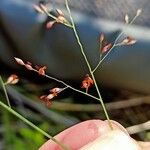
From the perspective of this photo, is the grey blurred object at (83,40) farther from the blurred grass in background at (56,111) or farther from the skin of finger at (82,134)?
the skin of finger at (82,134)

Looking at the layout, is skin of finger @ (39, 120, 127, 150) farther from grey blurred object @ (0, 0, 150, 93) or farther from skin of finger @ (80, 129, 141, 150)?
grey blurred object @ (0, 0, 150, 93)

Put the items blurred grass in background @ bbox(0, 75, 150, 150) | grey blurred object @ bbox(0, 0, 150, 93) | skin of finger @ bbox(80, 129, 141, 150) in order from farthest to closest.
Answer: blurred grass in background @ bbox(0, 75, 150, 150), grey blurred object @ bbox(0, 0, 150, 93), skin of finger @ bbox(80, 129, 141, 150)

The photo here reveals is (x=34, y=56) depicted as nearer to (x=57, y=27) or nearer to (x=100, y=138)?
(x=57, y=27)

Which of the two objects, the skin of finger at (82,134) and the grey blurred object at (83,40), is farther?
the grey blurred object at (83,40)

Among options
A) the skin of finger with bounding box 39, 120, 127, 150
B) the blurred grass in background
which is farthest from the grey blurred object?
the skin of finger with bounding box 39, 120, 127, 150

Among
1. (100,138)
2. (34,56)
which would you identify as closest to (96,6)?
(34,56)

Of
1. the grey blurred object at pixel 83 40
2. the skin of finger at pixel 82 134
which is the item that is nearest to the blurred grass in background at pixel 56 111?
the grey blurred object at pixel 83 40

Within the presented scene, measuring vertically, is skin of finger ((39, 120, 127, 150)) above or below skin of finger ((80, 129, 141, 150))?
below
